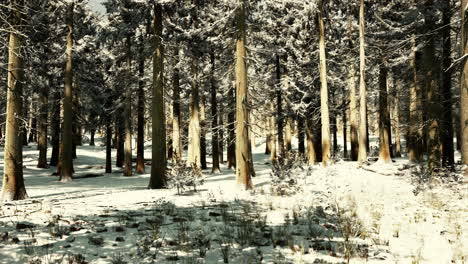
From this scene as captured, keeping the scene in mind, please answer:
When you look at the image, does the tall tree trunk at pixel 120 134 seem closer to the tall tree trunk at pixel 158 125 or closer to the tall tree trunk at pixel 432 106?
the tall tree trunk at pixel 158 125

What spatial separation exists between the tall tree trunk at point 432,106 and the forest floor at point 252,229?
172 cm

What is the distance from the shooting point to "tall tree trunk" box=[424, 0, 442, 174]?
1205cm

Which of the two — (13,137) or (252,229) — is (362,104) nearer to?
(252,229)

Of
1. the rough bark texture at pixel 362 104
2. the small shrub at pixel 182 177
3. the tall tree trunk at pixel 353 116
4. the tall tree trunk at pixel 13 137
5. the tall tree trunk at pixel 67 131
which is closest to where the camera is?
the tall tree trunk at pixel 13 137

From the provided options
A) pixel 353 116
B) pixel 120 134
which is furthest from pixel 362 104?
pixel 120 134

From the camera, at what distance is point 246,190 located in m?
11.7

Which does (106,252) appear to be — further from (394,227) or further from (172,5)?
(172,5)

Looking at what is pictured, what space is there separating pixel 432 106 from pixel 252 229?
9.44 metres

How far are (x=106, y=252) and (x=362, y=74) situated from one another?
15926 millimetres

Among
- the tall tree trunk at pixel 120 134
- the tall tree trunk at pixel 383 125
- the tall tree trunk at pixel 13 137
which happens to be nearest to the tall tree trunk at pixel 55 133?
the tall tree trunk at pixel 120 134

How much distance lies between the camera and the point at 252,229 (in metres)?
6.12

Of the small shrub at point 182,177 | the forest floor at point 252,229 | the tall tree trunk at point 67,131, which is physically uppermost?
the tall tree trunk at point 67,131

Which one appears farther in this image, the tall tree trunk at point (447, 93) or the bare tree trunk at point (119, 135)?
the bare tree trunk at point (119, 135)

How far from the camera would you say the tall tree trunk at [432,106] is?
12055 millimetres
